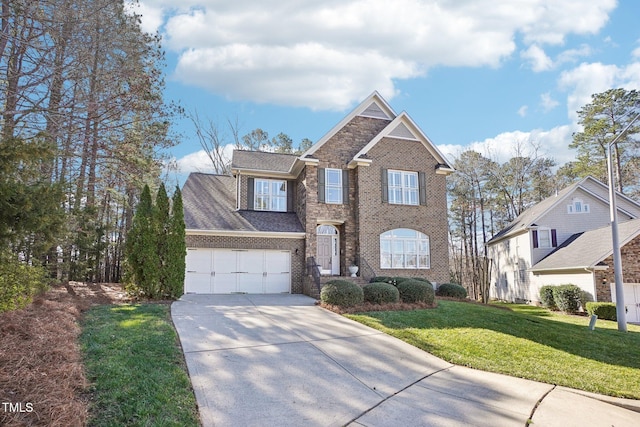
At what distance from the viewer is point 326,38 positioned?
13.9 m

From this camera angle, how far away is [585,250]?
21.5 metres

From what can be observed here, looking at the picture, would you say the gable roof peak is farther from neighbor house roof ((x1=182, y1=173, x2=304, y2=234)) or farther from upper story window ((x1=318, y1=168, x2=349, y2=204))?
neighbor house roof ((x1=182, y1=173, x2=304, y2=234))

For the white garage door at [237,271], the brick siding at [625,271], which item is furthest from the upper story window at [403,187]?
the brick siding at [625,271]

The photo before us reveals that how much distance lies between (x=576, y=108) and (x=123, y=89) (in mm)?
36346

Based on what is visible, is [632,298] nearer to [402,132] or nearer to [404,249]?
[404,249]

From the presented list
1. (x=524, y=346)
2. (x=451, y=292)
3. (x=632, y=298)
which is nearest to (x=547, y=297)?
(x=632, y=298)

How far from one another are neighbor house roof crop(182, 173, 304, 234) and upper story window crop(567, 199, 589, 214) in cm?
1922

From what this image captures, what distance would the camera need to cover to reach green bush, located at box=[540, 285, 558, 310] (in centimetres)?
2209

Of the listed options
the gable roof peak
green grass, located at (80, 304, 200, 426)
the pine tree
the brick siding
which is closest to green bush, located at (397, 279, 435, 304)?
the gable roof peak

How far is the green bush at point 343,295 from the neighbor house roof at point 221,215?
4.89 metres

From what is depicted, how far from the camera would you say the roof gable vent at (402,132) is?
62.1 ft

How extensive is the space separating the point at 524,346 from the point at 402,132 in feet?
39.5

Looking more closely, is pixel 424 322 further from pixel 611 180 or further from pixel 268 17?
pixel 268 17

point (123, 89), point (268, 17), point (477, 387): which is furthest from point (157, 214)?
point (477, 387)
